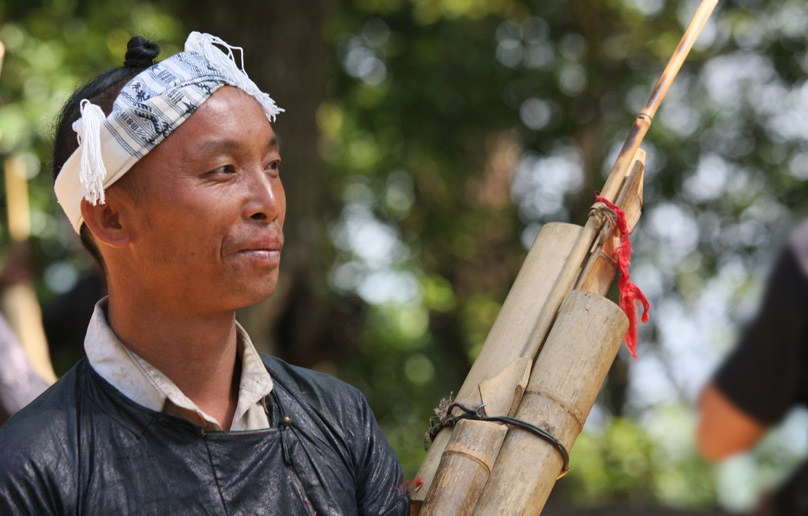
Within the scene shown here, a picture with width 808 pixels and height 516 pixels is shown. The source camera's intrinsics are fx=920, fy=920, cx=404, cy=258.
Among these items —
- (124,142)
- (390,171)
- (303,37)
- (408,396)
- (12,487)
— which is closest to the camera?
(12,487)

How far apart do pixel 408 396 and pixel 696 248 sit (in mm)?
3554

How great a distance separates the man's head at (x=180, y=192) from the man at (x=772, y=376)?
1135 millimetres

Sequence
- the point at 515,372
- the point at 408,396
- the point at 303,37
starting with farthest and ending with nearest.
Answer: the point at 408,396 → the point at 303,37 → the point at 515,372

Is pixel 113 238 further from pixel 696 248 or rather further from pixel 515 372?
pixel 696 248

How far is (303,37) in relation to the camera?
569cm

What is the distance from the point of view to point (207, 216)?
5.50ft

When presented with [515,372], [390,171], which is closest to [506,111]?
[390,171]

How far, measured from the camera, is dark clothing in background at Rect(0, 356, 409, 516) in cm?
155

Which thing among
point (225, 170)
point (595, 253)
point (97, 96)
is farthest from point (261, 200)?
point (595, 253)

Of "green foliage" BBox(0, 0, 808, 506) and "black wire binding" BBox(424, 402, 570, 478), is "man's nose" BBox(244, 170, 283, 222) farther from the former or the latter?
"green foliage" BBox(0, 0, 808, 506)

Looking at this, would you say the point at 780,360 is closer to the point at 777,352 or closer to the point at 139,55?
the point at 777,352

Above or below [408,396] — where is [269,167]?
below

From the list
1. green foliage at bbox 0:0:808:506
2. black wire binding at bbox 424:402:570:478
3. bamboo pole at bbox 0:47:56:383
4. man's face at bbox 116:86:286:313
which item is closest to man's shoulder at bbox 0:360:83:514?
man's face at bbox 116:86:286:313

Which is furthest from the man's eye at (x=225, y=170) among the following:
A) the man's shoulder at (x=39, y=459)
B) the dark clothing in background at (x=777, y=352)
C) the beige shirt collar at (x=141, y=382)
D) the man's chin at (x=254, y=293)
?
the dark clothing in background at (x=777, y=352)
